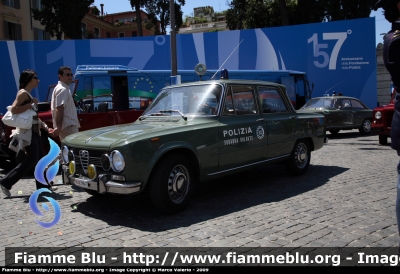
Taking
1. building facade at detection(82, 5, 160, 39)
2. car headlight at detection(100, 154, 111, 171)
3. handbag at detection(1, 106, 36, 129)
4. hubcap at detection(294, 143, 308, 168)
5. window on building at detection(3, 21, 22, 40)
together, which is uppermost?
building facade at detection(82, 5, 160, 39)

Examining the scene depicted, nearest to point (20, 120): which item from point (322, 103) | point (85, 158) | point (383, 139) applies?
point (85, 158)

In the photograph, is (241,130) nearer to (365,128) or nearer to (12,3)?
(365,128)

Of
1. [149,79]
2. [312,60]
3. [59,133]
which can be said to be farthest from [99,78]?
[312,60]

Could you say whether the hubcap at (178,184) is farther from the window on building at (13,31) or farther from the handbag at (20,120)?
the window on building at (13,31)

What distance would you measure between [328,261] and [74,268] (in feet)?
6.93

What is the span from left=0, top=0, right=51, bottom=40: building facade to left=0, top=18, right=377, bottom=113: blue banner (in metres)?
12.6

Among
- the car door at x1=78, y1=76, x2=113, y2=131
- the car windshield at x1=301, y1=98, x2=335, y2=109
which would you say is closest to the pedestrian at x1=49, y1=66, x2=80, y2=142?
the car door at x1=78, y1=76, x2=113, y2=131

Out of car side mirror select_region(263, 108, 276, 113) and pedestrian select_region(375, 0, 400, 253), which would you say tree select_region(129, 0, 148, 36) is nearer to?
car side mirror select_region(263, 108, 276, 113)

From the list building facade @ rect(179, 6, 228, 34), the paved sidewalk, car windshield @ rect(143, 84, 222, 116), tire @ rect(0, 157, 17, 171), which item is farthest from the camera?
building facade @ rect(179, 6, 228, 34)

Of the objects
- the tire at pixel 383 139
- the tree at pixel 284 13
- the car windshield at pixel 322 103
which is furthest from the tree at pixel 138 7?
the tire at pixel 383 139

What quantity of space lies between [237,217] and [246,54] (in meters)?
18.5

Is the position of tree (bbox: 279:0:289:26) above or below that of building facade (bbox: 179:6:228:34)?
below

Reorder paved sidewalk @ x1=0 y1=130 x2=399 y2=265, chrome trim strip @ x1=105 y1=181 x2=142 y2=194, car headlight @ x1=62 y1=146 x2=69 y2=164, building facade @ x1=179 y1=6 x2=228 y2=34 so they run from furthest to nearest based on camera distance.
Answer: building facade @ x1=179 y1=6 x2=228 y2=34 < car headlight @ x1=62 y1=146 x2=69 y2=164 < chrome trim strip @ x1=105 y1=181 x2=142 y2=194 < paved sidewalk @ x1=0 y1=130 x2=399 y2=265

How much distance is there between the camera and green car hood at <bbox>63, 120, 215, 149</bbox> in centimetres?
426
